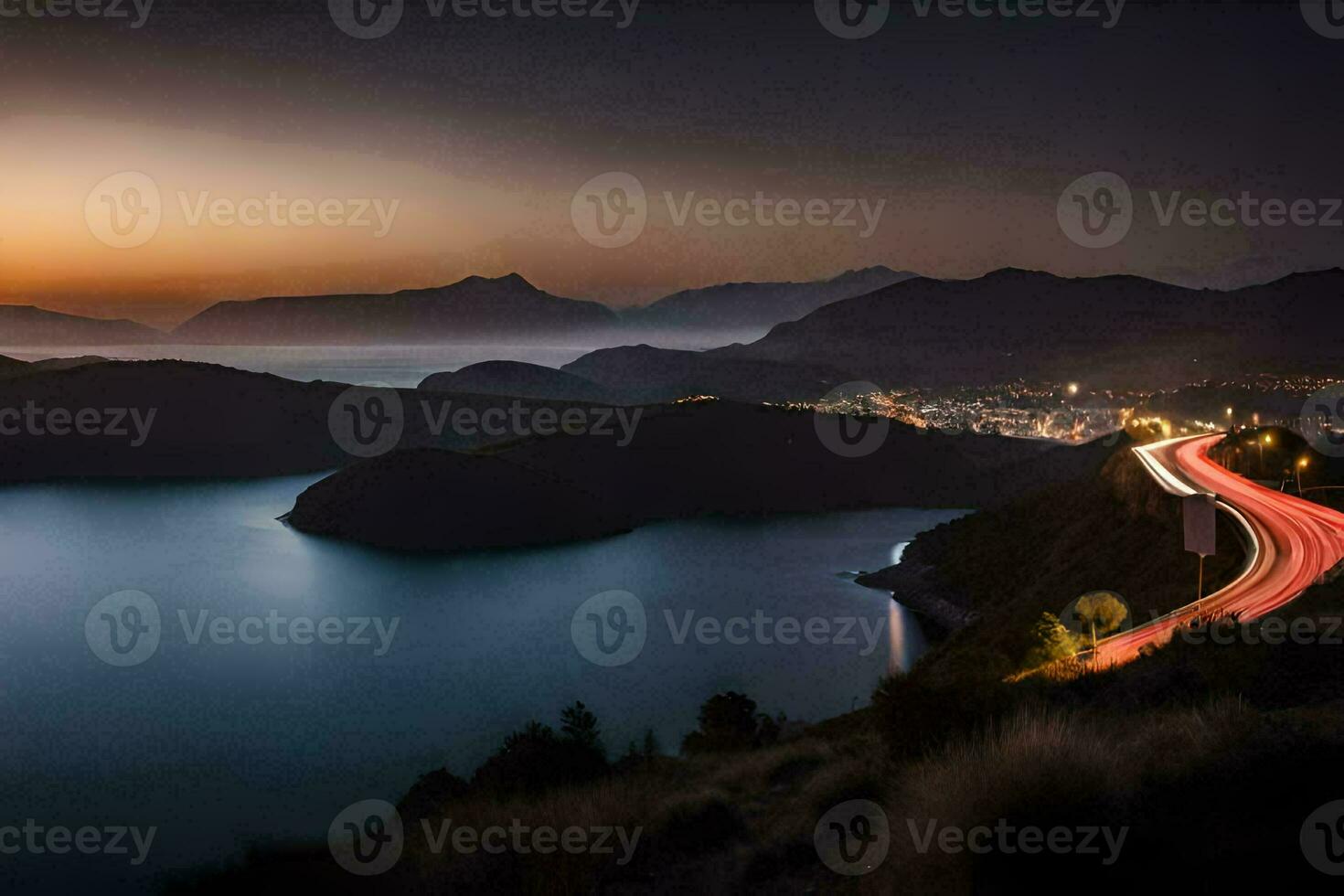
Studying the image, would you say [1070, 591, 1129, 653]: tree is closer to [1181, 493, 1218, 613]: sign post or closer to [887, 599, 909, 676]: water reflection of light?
[1181, 493, 1218, 613]: sign post

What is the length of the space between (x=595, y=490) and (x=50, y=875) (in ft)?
328

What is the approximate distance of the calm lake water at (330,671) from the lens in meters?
29.8

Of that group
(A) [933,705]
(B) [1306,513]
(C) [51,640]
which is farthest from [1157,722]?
(C) [51,640]

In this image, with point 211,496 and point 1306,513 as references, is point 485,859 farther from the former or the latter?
point 211,496

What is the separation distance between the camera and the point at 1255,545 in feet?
100

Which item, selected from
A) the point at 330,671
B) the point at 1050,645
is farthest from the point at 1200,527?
the point at 330,671

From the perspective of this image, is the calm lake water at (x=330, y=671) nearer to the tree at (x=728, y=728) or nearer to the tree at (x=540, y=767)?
the tree at (x=728, y=728)

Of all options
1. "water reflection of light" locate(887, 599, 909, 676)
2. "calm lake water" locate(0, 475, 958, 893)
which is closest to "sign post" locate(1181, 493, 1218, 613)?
"calm lake water" locate(0, 475, 958, 893)

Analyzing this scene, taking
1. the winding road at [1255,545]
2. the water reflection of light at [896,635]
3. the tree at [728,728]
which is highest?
the winding road at [1255,545]

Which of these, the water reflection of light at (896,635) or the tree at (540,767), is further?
the water reflection of light at (896,635)

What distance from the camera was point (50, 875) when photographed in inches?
878

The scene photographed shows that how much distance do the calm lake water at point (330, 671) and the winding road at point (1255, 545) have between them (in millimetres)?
11041

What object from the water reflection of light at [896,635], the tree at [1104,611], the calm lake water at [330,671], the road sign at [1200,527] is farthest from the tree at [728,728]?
the water reflection of light at [896,635]

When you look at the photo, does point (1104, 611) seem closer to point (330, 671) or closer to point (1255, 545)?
point (1255, 545)
